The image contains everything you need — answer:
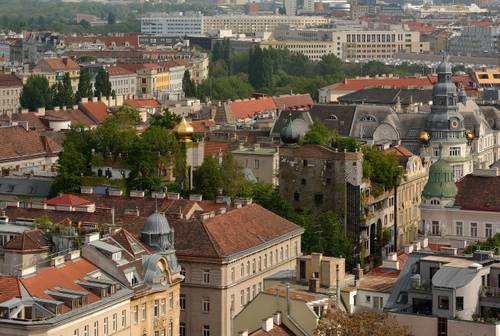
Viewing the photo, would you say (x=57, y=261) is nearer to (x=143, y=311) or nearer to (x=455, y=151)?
(x=143, y=311)

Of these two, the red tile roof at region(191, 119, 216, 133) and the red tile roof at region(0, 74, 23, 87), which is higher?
the red tile roof at region(191, 119, 216, 133)

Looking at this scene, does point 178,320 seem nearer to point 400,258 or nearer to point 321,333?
point 400,258

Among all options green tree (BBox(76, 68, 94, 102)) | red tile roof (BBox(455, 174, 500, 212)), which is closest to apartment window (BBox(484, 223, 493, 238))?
red tile roof (BBox(455, 174, 500, 212))

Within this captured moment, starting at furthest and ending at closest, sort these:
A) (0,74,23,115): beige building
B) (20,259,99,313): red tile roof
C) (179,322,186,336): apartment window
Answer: (0,74,23,115): beige building < (179,322,186,336): apartment window < (20,259,99,313): red tile roof

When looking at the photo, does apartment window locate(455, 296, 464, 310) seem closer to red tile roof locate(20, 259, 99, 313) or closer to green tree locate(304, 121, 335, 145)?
red tile roof locate(20, 259, 99, 313)

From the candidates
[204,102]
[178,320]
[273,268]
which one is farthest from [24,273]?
[204,102]

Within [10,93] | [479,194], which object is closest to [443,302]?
[479,194]
